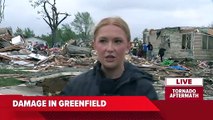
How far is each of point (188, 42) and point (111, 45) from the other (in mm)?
44636

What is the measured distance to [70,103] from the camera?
2254mm

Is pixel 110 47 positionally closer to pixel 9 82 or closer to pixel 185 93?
pixel 185 93

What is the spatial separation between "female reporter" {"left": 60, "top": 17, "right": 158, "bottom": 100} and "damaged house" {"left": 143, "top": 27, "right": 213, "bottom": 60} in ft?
142

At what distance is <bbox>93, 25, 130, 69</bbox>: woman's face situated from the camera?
280 centimetres

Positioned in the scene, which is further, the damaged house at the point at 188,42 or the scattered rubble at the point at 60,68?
the damaged house at the point at 188,42

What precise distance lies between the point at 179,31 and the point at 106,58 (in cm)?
4511

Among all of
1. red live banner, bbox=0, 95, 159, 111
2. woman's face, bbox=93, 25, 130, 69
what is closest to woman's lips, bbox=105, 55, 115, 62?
woman's face, bbox=93, 25, 130, 69

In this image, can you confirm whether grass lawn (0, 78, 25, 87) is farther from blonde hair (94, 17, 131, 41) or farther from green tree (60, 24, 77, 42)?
green tree (60, 24, 77, 42)

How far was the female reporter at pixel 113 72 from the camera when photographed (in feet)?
9.23

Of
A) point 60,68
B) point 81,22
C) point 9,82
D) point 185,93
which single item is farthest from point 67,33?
point 185,93

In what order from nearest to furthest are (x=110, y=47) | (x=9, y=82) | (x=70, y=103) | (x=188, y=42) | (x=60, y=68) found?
(x=70, y=103), (x=110, y=47), (x=9, y=82), (x=60, y=68), (x=188, y=42)

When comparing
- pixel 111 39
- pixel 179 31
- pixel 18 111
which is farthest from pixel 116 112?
pixel 179 31

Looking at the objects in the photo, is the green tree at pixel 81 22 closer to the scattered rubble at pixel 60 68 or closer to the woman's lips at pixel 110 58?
the scattered rubble at pixel 60 68

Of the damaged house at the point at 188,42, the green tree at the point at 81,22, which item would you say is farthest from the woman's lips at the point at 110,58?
the green tree at the point at 81,22
